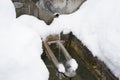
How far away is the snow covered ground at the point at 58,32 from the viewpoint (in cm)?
328

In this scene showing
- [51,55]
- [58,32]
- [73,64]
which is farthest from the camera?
[58,32]

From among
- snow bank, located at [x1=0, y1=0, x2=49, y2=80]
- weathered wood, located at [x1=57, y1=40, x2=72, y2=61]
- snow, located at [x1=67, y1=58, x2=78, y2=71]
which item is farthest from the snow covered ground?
snow, located at [x1=67, y1=58, x2=78, y2=71]

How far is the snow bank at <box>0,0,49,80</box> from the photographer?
126 inches

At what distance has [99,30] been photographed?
13.7 ft

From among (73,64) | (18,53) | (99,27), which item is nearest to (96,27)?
(99,27)

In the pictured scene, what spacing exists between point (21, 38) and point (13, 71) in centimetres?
64

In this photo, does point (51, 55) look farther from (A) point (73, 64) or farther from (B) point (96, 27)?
(B) point (96, 27)

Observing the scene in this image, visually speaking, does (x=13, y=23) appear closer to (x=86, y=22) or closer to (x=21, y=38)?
(x=21, y=38)

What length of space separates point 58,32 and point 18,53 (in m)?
1.43

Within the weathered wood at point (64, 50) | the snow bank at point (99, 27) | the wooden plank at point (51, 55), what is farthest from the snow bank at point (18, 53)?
the snow bank at point (99, 27)

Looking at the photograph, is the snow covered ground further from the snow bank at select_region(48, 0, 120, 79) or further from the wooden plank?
the wooden plank

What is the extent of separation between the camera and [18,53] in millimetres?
3391

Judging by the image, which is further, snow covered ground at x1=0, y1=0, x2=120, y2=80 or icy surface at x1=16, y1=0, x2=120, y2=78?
icy surface at x1=16, y1=0, x2=120, y2=78

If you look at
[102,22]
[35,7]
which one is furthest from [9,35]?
[102,22]
